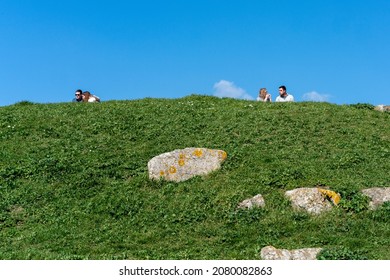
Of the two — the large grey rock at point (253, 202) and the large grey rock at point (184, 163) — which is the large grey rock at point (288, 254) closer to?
the large grey rock at point (253, 202)

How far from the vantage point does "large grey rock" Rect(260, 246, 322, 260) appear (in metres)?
14.4

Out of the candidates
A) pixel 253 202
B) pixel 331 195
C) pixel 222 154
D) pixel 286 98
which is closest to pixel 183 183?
pixel 222 154

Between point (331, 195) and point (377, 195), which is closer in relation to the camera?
point (331, 195)

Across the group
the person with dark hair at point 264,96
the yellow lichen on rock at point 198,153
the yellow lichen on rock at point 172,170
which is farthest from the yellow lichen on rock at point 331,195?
the person with dark hair at point 264,96

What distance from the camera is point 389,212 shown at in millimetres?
17766

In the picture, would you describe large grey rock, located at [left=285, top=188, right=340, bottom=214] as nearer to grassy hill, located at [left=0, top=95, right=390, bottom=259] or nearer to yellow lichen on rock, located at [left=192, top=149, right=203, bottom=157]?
grassy hill, located at [left=0, top=95, right=390, bottom=259]

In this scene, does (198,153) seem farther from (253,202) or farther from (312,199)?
(312,199)

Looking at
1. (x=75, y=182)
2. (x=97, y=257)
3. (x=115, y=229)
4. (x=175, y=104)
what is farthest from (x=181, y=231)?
(x=175, y=104)

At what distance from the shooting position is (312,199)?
1827cm

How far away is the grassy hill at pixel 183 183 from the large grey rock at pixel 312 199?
0.91 feet

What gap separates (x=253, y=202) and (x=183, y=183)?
338 cm

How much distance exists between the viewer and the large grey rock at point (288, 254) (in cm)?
1443

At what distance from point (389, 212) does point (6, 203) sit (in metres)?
14.0
